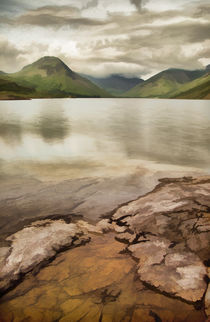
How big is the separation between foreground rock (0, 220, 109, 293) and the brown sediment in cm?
35

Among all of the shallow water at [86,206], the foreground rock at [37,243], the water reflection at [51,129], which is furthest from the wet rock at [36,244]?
the water reflection at [51,129]

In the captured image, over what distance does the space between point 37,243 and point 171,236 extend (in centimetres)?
449

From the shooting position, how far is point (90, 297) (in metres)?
6.52

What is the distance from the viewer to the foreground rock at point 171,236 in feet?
22.7

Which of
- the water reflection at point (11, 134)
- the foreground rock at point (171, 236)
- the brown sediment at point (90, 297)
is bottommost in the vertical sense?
the brown sediment at point (90, 297)

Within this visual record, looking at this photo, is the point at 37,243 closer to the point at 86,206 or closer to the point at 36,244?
the point at 36,244

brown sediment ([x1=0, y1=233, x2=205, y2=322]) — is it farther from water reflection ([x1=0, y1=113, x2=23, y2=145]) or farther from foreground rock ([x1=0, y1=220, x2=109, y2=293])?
water reflection ([x1=0, y1=113, x2=23, y2=145])

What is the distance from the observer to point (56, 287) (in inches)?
271

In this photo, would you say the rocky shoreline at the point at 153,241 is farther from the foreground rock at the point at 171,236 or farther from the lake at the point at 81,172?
the lake at the point at 81,172

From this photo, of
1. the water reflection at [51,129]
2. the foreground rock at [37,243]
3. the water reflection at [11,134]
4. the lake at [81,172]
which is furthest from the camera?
the water reflection at [51,129]

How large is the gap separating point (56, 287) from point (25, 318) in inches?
41.7

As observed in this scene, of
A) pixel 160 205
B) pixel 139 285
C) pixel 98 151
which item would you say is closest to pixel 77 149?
pixel 98 151

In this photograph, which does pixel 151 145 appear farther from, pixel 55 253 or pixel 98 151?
pixel 55 253

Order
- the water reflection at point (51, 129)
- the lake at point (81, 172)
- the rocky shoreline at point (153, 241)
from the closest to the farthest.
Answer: the rocky shoreline at point (153, 241), the lake at point (81, 172), the water reflection at point (51, 129)
